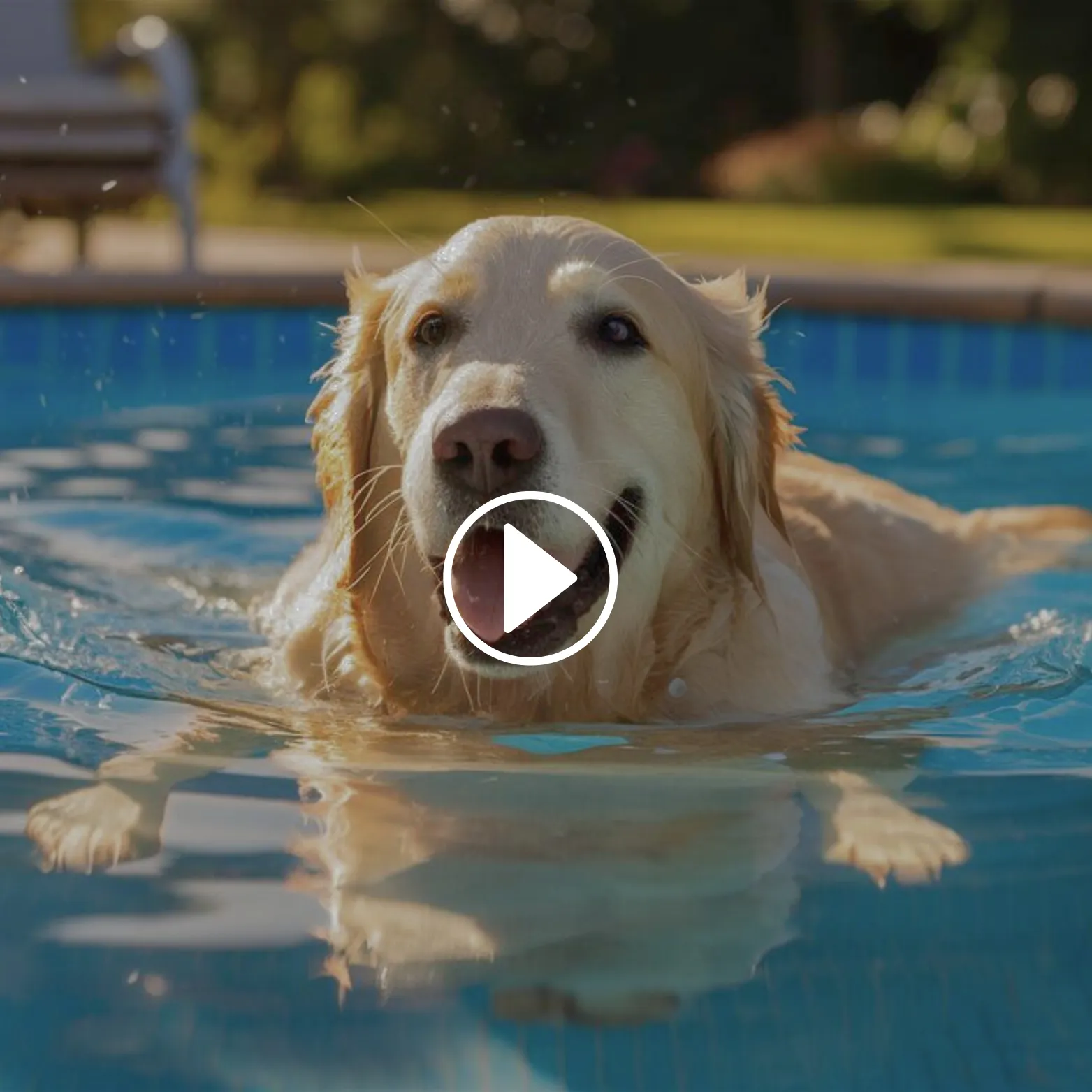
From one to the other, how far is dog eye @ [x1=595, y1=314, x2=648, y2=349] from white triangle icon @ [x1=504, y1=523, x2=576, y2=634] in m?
0.48

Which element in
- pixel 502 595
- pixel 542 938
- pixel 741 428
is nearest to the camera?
pixel 542 938

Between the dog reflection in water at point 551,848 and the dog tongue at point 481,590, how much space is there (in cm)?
24

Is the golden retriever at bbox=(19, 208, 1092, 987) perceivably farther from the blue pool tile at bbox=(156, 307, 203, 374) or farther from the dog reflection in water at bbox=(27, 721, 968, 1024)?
the blue pool tile at bbox=(156, 307, 203, 374)

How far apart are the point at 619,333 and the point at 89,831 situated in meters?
1.38

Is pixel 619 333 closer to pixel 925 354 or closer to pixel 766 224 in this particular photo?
pixel 925 354

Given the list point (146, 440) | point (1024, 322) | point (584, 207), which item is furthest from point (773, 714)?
point (584, 207)

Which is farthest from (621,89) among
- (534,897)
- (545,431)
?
(534,897)

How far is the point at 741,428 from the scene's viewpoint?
385 cm

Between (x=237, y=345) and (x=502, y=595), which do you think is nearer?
(x=502, y=595)

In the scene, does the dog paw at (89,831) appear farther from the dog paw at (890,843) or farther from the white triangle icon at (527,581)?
the dog paw at (890,843)

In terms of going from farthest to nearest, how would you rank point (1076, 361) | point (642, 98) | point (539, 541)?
point (642, 98), point (1076, 361), point (539, 541)

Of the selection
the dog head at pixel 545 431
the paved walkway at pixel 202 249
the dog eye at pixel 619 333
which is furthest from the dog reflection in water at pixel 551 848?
the paved walkway at pixel 202 249

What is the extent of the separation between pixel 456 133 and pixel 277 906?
21.0 m

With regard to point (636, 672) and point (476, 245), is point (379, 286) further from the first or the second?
point (636, 672)
